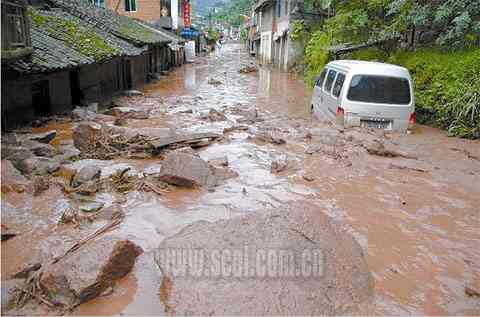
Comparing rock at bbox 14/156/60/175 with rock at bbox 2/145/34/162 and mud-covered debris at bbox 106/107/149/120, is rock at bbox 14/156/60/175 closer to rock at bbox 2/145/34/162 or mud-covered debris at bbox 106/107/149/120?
rock at bbox 2/145/34/162

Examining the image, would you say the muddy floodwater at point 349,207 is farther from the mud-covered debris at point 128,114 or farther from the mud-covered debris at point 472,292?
the mud-covered debris at point 128,114

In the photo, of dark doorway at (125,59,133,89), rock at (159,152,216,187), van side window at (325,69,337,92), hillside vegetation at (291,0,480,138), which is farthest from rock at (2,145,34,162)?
dark doorway at (125,59,133,89)

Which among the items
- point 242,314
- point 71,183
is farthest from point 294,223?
point 71,183

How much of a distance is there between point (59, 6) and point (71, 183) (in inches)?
604

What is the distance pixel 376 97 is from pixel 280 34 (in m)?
26.0

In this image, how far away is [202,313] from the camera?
134 inches

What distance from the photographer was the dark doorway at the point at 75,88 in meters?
13.7

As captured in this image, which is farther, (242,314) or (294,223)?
(294,223)

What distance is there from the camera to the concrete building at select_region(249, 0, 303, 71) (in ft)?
99.7

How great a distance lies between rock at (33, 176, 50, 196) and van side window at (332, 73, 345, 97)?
265 inches

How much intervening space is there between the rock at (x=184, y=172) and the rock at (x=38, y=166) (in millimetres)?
2002

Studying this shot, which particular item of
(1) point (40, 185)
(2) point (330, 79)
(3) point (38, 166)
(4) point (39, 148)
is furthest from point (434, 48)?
(1) point (40, 185)

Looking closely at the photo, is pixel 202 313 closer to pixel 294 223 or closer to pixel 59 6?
pixel 294 223

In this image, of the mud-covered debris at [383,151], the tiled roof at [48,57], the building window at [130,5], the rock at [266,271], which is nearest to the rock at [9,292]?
the rock at [266,271]
